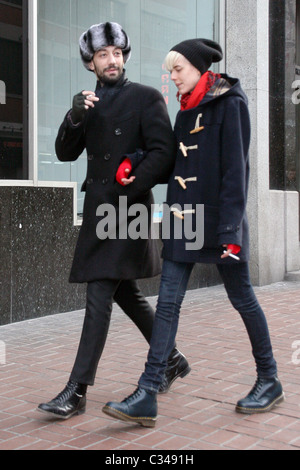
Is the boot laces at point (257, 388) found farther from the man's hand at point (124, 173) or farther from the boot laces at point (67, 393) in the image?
the man's hand at point (124, 173)

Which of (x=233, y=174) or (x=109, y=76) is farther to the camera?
(x=109, y=76)

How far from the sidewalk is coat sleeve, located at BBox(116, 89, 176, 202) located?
1166 mm

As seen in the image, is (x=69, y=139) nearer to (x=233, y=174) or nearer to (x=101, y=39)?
(x=101, y=39)

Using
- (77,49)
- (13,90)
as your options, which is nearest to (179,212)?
(13,90)

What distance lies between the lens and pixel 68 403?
3.70 meters

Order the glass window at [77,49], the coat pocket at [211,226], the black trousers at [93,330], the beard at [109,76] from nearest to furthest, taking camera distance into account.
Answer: the coat pocket at [211,226] → the black trousers at [93,330] → the beard at [109,76] → the glass window at [77,49]

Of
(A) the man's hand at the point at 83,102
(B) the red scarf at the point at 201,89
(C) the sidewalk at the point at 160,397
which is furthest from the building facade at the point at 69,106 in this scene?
(B) the red scarf at the point at 201,89

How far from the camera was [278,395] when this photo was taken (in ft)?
12.8

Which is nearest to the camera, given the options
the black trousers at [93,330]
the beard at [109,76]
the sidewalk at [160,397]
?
the sidewalk at [160,397]

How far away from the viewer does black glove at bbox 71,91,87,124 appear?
3686 millimetres

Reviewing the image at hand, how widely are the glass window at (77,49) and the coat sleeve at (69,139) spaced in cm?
282

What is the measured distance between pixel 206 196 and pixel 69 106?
12.5ft

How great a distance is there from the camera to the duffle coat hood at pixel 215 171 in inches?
139
